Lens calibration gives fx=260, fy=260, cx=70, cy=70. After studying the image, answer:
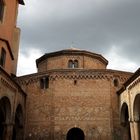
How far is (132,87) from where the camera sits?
17.3 metres

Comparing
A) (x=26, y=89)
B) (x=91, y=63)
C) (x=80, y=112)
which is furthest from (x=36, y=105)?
(x=91, y=63)

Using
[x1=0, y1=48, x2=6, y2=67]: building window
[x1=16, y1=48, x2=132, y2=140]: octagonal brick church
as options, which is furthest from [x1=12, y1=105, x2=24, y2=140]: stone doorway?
[x1=0, y1=48, x2=6, y2=67]: building window

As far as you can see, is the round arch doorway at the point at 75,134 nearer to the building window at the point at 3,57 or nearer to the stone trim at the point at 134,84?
the stone trim at the point at 134,84

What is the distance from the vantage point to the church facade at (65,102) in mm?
19000

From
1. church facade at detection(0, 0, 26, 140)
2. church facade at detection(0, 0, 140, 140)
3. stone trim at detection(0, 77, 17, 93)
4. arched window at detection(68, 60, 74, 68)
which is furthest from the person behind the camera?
arched window at detection(68, 60, 74, 68)

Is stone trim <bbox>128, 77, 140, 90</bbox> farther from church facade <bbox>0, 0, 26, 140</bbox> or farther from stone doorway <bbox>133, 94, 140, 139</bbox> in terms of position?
church facade <bbox>0, 0, 26, 140</bbox>

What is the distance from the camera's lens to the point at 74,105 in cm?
2022

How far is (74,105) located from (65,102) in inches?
29.2

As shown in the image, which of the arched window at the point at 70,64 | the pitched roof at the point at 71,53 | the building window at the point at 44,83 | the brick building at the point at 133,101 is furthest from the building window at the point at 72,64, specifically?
the brick building at the point at 133,101

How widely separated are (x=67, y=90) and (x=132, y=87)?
5528mm

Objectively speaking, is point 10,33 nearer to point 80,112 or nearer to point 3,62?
point 3,62

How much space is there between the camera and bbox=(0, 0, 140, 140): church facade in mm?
19000

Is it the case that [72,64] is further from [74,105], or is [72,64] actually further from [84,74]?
[74,105]

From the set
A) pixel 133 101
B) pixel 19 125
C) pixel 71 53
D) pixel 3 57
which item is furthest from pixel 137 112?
pixel 71 53
